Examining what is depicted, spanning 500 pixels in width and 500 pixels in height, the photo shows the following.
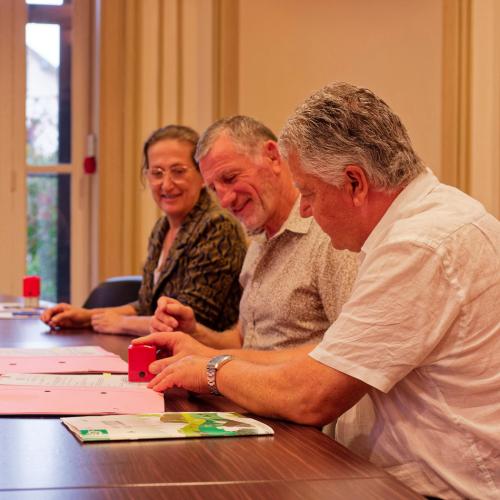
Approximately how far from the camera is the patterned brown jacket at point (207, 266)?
9.84ft

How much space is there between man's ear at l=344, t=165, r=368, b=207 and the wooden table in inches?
17.1

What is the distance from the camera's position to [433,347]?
5.05 feet

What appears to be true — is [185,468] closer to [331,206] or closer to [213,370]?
[213,370]

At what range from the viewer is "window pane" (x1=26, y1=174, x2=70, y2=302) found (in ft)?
18.3

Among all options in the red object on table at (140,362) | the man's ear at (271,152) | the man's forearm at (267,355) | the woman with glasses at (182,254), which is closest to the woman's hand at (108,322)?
the woman with glasses at (182,254)

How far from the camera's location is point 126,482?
1229 millimetres

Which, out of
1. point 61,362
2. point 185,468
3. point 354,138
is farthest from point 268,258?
point 185,468

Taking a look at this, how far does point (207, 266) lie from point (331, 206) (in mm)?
1333

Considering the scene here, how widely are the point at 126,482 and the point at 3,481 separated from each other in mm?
161

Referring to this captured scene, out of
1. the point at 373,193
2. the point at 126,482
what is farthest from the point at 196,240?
the point at 126,482

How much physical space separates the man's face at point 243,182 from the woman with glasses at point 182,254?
1.31ft

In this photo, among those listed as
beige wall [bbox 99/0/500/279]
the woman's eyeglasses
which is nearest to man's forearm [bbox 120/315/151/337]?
the woman's eyeglasses

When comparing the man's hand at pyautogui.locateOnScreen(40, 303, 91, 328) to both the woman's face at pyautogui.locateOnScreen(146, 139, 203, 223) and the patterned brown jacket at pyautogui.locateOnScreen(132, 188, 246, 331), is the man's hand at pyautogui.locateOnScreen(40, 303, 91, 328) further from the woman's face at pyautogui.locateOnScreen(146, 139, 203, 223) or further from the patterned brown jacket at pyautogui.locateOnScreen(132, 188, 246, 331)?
the woman's face at pyautogui.locateOnScreen(146, 139, 203, 223)

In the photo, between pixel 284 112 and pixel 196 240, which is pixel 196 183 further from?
pixel 284 112
